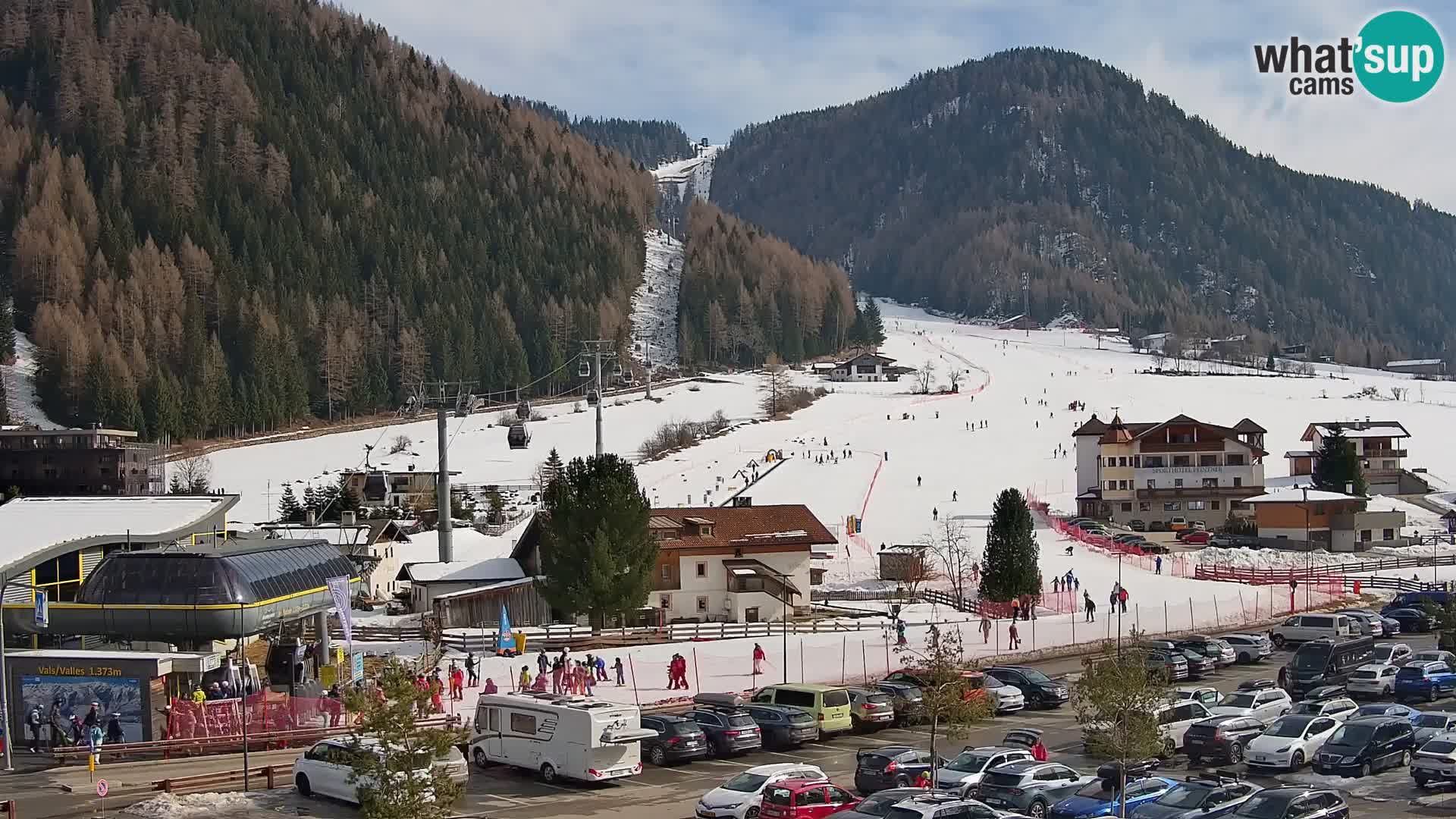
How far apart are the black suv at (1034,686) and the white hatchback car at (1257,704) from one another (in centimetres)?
417

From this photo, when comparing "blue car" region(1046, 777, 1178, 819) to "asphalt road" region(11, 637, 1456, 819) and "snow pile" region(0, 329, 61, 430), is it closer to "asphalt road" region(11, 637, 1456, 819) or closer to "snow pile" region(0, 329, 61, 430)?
"asphalt road" region(11, 637, 1456, 819)

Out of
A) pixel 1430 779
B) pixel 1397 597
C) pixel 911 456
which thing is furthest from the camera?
pixel 911 456

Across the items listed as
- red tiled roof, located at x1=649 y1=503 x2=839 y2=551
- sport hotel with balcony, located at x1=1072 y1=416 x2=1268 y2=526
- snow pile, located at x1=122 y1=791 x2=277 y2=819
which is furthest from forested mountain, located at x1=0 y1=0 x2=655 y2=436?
snow pile, located at x1=122 y1=791 x2=277 y2=819

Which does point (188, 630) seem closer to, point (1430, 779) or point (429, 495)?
point (1430, 779)

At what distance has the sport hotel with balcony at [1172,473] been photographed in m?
77.3

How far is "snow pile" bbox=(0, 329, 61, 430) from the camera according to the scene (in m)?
123

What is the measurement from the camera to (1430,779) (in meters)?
24.0

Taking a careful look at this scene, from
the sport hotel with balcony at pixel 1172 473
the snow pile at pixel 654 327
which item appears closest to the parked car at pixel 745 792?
the sport hotel with balcony at pixel 1172 473

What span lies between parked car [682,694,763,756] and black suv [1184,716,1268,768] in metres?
8.06

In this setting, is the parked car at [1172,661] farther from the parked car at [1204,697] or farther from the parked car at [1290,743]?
the parked car at [1290,743]

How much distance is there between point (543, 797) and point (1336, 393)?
13621cm

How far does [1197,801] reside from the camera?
71.5 ft

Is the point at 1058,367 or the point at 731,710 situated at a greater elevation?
the point at 1058,367

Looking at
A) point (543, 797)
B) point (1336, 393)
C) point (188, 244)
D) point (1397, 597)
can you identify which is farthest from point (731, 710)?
point (188, 244)
